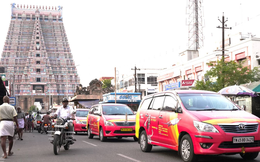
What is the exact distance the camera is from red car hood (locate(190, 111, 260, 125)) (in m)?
8.86

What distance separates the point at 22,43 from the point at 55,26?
44.3ft

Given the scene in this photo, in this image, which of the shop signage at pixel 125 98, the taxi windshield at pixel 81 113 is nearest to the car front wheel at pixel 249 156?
the taxi windshield at pixel 81 113

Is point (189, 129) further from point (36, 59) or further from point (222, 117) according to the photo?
point (36, 59)

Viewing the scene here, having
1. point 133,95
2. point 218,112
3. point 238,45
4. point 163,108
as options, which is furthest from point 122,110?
point 238,45

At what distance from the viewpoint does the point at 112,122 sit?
16.8m

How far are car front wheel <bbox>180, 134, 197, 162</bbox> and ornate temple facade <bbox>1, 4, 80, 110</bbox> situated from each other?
121647 mm

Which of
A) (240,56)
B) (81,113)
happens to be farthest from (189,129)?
(240,56)

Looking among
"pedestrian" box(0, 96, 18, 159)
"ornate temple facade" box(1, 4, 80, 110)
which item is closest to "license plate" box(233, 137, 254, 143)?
"pedestrian" box(0, 96, 18, 159)

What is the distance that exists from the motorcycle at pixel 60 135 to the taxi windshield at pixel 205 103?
13.6 ft

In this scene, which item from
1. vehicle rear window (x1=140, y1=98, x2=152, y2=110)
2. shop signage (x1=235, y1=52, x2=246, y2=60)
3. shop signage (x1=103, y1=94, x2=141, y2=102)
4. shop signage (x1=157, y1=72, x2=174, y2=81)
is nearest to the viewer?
vehicle rear window (x1=140, y1=98, x2=152, y2=110)

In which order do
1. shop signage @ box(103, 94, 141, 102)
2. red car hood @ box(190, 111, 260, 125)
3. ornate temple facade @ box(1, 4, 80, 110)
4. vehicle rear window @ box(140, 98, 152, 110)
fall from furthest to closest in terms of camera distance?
ornate temple facade @ box(1, 4, 80, 110), shop signage @ box(103, 94, 141, 102), vehicle rear window @ box(140, 98, 152, 110), red car hood @ box(190, 111, 260, 125)

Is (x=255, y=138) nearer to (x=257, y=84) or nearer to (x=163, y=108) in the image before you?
(x=163, y=108)

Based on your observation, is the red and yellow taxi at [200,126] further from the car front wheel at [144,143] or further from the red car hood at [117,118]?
the red car hood at [117,118]

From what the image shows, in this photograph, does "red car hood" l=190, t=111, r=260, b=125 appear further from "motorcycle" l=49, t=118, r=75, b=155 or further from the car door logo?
"motorcycle" l=49, t=118, r=75, b=155
